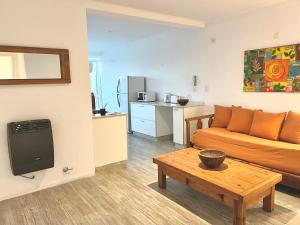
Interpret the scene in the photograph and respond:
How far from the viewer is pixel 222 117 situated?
160 inches

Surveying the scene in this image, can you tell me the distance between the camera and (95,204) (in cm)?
262

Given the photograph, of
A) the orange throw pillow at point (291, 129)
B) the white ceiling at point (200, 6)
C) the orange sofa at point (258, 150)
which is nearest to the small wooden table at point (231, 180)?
the orange sofa at point (258, 150)

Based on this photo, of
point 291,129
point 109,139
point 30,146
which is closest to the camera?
point 30,146

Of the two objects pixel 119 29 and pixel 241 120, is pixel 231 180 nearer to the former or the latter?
pixel 241 120

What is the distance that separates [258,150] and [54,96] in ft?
9.07

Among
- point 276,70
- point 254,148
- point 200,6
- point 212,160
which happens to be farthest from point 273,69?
point 212,160

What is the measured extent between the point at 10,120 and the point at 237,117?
3281 mm

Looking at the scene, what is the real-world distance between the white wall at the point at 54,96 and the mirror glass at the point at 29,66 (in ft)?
0.42

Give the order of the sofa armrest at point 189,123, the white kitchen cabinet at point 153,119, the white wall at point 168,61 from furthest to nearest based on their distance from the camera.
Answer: the white kitchen cabinet at point 153,119 < the white wall at point 168,61 < the sofa armrest at point 189,123

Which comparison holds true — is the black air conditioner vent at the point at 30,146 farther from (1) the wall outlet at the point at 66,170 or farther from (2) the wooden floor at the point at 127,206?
(2) the wooden floor at the point at 127,206

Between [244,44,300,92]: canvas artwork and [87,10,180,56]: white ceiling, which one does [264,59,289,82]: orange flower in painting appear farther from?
[87,10,180,56]: white ceiling

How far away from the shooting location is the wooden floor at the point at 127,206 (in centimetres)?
230

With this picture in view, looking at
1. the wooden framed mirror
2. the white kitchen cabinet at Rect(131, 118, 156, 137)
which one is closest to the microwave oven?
the white kitchen cabinet at Rect(131, 118, 156, 137)

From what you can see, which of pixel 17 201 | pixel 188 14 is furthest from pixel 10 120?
pixel 188 14
